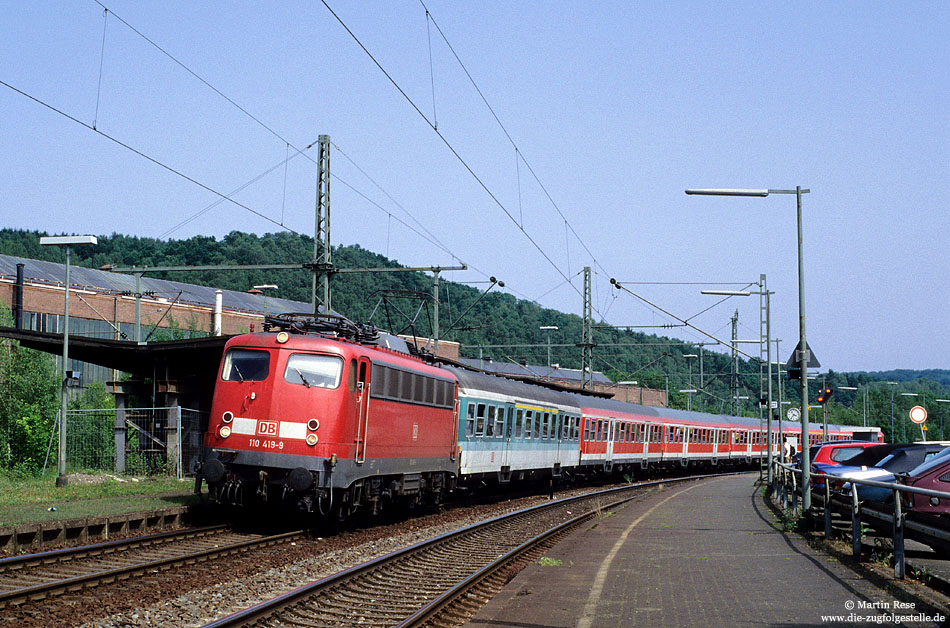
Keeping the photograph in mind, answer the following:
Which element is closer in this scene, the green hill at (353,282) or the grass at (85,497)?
the grass at (85,497)

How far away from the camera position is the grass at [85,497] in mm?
16875

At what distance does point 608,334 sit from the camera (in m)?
107

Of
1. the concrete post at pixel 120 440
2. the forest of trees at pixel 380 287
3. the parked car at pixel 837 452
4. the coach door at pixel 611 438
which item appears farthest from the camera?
the forest of trees at pixel 380 287

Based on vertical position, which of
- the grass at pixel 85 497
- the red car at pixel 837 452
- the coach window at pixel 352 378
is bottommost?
the grass at pixel 85 497

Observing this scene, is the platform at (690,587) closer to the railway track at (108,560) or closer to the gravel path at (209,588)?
the gravel path at (209,588)

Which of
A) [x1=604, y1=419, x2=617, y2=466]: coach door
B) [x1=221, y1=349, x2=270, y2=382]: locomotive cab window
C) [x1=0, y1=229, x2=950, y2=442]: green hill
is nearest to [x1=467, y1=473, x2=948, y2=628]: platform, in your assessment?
[x1=221, y1=349, x2=270, y2=382]: locomotive cab window

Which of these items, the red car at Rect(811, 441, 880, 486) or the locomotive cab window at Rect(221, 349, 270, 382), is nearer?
the locomotive cab window at Rect(221, 349, 270, 382)

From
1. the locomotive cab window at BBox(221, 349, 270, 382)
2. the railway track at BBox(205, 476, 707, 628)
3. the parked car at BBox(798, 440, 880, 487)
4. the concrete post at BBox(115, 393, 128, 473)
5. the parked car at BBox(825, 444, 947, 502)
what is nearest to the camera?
the railway track at BBox(205, 476, 707, 628)

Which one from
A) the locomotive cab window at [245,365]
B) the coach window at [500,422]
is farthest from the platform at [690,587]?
the coach window at [500,422]

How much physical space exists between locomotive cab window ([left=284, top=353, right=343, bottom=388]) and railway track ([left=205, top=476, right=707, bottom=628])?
3.23 meters

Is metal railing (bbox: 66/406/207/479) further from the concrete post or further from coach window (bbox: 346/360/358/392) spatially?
coach window (bbox: 346/360/358/392)

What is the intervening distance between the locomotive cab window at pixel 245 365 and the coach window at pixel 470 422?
809 centimetres

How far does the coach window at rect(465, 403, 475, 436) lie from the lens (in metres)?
24.8

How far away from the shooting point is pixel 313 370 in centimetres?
1731
